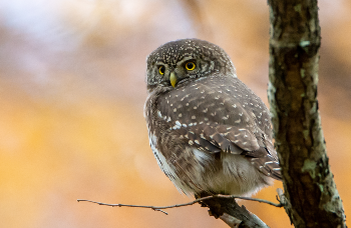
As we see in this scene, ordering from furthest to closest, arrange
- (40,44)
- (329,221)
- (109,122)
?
(40,44) → (109,122) → (329,221)

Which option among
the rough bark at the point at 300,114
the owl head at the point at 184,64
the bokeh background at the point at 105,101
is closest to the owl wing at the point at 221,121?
the owl head at the point at 184,64

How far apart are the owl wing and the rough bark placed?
667 millimetres

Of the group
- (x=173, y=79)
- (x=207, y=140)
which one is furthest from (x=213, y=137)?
(x=173, y=79)

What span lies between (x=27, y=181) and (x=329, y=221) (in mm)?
3253

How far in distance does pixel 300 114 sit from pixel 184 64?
84.4 inches

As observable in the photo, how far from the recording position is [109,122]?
4340 mm

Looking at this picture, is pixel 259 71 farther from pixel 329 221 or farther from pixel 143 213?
pixel 329 221

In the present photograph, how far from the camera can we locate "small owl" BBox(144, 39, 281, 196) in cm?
246

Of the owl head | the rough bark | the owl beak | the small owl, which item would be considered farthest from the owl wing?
the rough bark

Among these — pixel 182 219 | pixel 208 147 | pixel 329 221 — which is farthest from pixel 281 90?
pixel 182 219

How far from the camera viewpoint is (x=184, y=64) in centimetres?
347

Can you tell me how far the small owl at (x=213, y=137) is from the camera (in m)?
2.46

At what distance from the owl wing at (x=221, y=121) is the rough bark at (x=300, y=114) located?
2.19ft

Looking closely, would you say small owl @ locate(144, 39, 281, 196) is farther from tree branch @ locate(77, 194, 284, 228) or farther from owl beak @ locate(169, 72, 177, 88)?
tree branch @ locate(77, 194, 284, 228)
